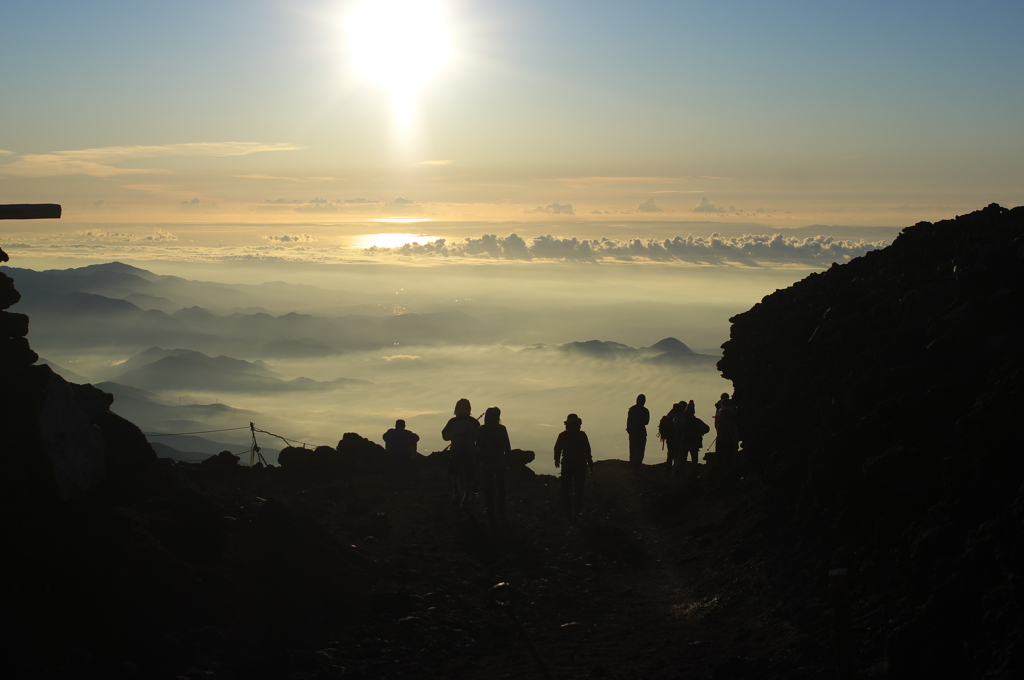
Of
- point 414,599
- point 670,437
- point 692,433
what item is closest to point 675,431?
point 670,437

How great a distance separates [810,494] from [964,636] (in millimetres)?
3901

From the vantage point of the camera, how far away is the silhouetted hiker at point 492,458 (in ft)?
43.4

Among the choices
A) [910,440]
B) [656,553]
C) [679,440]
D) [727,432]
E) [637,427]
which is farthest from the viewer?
[637,427]

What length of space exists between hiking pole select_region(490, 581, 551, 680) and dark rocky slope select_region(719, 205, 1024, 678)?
291cm

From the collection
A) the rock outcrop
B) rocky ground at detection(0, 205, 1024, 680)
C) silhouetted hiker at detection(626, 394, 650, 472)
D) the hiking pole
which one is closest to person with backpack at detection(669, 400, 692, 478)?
silhouetted hiker at detection(626, 394, 650, 472)

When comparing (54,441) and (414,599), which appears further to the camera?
(414,599)

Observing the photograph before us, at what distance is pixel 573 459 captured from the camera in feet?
46.5

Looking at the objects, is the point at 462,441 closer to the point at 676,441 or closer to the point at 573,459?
the point at 573,459

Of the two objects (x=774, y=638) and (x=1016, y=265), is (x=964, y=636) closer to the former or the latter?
(x=774, y=638)

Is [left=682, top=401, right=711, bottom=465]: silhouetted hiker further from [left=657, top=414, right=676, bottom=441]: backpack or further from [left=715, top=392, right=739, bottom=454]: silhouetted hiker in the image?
[left=715, top=392, right=739, bottom=454]: silhouetted hiker

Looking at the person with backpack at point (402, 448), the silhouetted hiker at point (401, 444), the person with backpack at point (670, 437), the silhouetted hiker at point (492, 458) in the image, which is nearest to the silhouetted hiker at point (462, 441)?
the silhouetted hiker at point (492, 458)

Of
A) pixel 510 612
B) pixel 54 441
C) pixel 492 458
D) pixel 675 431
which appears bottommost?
pixel 510 612

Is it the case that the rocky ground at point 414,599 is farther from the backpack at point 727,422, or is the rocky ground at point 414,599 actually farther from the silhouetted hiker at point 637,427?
the silhouetted hiker at point 637,427

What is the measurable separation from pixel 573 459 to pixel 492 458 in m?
1.75
